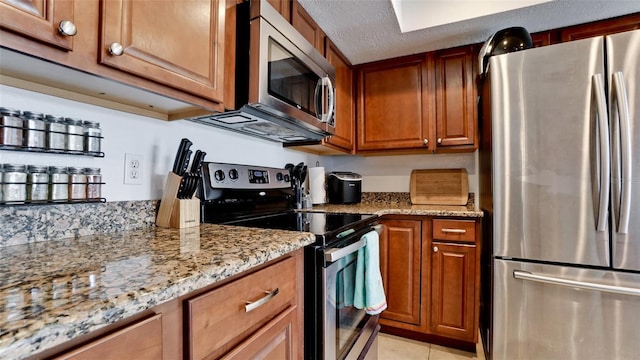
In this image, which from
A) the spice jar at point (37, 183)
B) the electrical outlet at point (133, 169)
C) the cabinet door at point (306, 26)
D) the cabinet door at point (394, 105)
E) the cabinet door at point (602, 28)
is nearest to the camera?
the spice jar at point (37, 183)

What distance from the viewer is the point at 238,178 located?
56.6 inches

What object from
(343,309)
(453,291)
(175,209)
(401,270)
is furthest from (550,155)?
(175,209)

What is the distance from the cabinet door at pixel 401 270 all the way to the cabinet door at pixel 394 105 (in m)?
0.67

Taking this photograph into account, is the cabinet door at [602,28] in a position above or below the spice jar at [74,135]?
above

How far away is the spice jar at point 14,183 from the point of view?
0.75 m

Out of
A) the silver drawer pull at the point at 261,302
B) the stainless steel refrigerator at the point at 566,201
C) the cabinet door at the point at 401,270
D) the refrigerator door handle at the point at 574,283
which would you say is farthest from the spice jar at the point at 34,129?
the refrigerator door handle at the point at 574,283

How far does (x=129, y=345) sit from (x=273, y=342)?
0.41m

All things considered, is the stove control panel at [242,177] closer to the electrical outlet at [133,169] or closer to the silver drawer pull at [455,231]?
the electrical outlet at [133,169]

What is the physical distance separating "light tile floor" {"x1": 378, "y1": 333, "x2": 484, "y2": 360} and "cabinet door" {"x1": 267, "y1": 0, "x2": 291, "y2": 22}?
6.71 feet

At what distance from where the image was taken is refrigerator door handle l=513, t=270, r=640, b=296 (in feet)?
4.20

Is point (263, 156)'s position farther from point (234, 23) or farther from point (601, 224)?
point (601, 224)

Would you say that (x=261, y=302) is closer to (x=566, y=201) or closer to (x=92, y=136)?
(x=92, y=136)

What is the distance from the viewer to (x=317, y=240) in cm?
98

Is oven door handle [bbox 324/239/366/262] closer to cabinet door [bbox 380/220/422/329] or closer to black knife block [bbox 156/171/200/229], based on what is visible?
black knife block [bbox 156/171/200/229]
